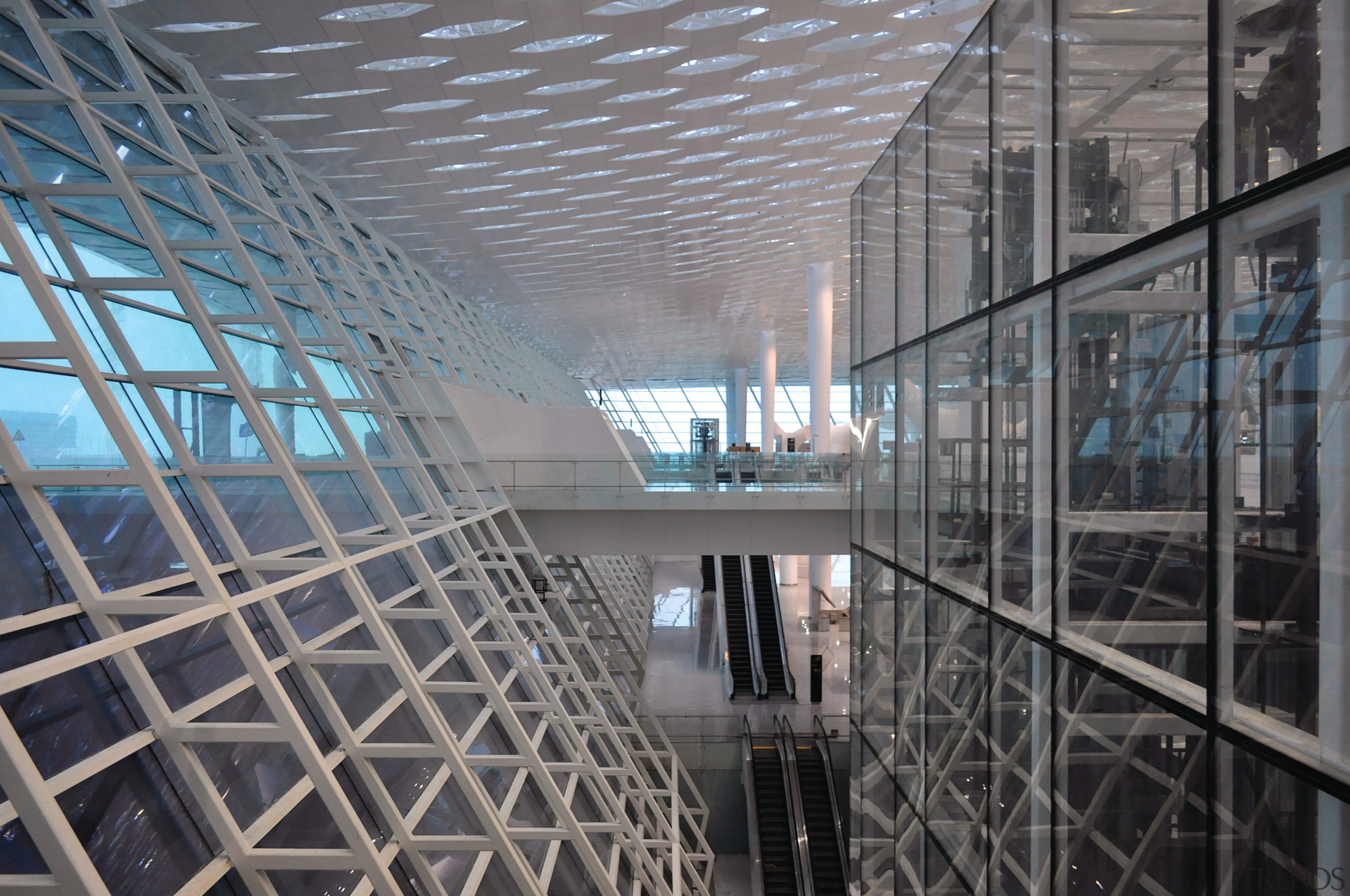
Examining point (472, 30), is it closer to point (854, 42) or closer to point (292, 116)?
point (292, 116)

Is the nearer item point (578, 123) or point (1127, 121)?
point (1127, 121)

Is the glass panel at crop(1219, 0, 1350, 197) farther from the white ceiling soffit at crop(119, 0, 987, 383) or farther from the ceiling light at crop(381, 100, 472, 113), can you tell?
the ceiling light at crop(381, 100, 472, 113)

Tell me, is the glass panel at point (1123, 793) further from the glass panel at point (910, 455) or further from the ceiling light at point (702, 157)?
the ceiling light at point (702, 157)

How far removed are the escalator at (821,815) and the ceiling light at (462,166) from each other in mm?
13299

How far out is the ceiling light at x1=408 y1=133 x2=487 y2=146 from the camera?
13688 mm

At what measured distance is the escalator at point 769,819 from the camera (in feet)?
52.1

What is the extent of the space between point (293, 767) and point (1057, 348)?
621 cm

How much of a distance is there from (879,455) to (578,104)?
7.02 meters

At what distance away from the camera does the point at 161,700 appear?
5113 millimetres

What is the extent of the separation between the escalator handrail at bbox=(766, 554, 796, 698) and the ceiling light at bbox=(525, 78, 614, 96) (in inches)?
598

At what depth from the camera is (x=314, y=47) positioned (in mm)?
10227

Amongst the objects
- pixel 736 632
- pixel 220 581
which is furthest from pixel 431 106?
pixel 736 632

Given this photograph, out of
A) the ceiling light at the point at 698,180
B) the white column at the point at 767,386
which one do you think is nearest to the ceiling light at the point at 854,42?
the ceiling light at the point at 698,180

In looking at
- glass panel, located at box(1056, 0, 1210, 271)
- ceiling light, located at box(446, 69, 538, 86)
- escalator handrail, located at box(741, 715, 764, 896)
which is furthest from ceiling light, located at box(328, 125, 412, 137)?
escalator handrail, located at box(741, 715, 764, 896)
